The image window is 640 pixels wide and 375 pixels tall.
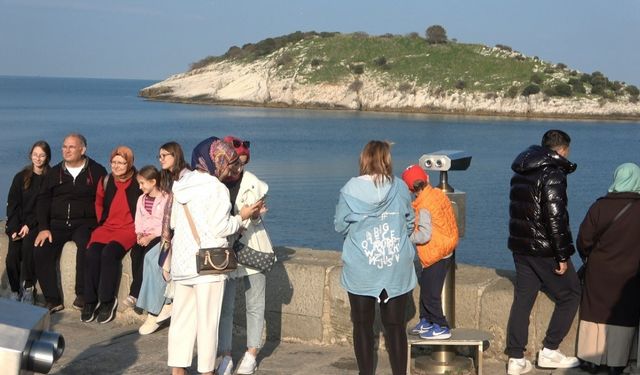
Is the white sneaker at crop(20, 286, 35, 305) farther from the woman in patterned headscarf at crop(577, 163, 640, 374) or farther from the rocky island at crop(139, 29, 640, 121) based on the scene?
the rocky island at crop(139, 29, 640, 121)

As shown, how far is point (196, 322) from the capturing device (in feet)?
19.5

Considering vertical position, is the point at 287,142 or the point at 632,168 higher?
the point at 632,168

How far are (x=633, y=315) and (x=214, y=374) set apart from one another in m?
2.63

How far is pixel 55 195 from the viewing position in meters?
8.29

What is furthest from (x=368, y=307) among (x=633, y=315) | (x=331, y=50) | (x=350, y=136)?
(x=331, y=50)

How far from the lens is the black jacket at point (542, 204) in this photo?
599cm

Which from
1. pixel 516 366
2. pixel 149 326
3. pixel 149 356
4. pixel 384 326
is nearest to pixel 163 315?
pixel 149 326

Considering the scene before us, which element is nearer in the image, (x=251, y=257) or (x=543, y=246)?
(x=543, y=246)

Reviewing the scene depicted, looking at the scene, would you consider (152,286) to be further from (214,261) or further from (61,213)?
(214,261)

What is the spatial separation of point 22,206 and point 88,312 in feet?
4.10

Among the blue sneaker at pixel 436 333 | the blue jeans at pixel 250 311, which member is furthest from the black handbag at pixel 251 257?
the blue sneaker at pixel 436 333

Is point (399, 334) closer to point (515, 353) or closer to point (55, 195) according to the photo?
point (515, 353)

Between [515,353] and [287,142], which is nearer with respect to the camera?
[515,353]

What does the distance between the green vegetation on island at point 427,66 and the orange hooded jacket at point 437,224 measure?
98882 millimetres
